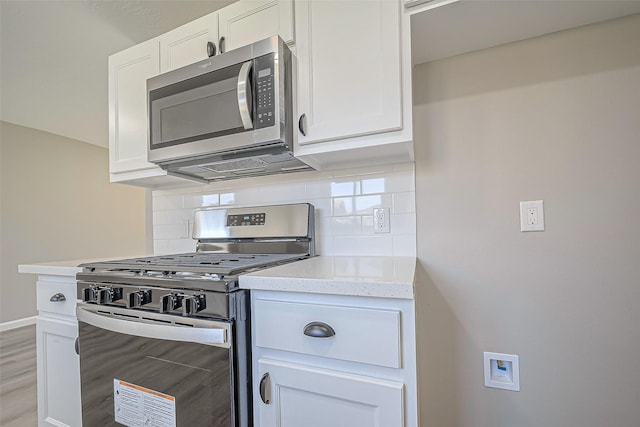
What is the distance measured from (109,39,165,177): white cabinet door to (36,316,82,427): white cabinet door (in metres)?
0.86

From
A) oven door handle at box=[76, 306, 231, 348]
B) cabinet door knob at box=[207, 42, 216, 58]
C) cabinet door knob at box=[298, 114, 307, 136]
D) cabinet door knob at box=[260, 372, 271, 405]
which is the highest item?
Answer: cabinet door knob at box=[207, 42, 216, 58]

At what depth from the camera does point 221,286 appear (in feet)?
3.00

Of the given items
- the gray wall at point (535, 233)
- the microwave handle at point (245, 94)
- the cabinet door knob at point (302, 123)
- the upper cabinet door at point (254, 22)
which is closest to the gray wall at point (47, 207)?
the upper cabinet door at point (254, 22)

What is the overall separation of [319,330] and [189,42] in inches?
58.6

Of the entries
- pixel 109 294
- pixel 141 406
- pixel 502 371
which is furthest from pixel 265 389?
pixel 502 371

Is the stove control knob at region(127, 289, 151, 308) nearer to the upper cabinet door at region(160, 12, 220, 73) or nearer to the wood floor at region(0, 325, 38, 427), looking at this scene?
the upper cabinet door at region(160, 12, 220, 73)

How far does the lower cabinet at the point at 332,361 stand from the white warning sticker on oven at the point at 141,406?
1.11 ft

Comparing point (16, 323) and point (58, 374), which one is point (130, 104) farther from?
point (16, 323)

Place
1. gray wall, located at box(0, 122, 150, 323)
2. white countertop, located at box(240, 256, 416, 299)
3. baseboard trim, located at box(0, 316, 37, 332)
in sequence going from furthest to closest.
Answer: gray wall, located at box(0, 122, 150, 323), baseboard trim, located at box(0, 316, 37, 332), white countertop, located at box(240, 256, 416, 299)

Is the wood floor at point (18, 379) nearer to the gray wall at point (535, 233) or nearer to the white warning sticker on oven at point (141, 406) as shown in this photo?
the white warning sticker on oven at point (141, 406)

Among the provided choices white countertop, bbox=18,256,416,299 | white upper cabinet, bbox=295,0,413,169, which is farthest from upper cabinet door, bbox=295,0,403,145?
white countertop, bbox=18,256,416,299

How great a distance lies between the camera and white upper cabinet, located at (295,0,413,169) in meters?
1.07

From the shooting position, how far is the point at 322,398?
85 cm

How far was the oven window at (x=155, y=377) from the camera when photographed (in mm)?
916
